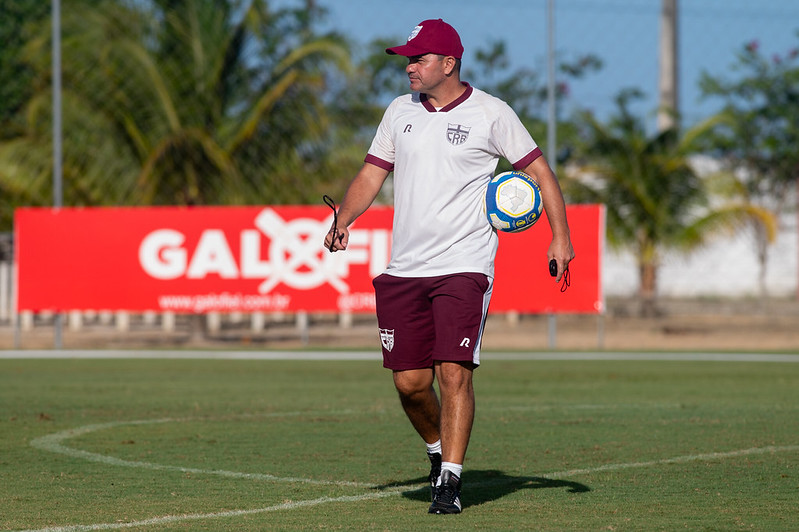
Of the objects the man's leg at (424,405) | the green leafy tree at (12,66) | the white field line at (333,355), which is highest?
the green leafy tree at (12,66)

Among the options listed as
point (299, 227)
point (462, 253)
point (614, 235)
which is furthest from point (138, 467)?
point (614, 235)

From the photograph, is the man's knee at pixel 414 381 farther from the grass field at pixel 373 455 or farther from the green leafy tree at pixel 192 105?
the green leafy tree at pixel 192 105

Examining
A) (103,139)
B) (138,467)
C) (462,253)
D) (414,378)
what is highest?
(103,139)

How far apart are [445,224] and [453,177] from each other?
0.73ft

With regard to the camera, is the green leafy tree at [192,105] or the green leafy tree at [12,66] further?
the green leafy tree at [12,66]

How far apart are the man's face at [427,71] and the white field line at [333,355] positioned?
11.6m

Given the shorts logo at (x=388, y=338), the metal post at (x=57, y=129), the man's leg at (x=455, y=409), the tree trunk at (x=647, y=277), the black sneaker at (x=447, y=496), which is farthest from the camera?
the tree trunk at (x=647, y=277)

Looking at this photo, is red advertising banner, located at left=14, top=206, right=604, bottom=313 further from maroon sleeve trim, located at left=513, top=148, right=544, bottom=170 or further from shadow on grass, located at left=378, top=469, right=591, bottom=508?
maroon sleeve trim, located at left=513, top=148, right=544, bottom=170

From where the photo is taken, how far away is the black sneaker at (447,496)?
5574 mm

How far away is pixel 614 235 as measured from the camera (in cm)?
2570

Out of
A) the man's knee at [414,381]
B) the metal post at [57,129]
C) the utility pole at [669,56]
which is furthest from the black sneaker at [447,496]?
the utility pole at [669,56]

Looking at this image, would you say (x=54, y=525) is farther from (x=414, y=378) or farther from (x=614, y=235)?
(x=614, y=235)

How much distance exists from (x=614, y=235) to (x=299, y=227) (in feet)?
28.5

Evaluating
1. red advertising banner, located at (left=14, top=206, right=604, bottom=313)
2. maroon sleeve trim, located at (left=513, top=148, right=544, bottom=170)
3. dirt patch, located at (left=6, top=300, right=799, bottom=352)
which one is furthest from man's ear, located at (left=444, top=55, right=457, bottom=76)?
dirt patch, located at (left=6, top=300, right=799, bottom=352)
